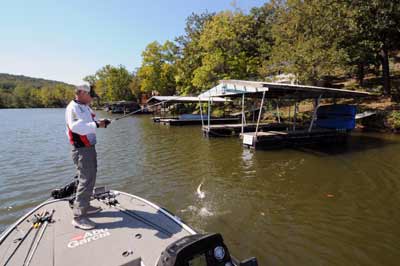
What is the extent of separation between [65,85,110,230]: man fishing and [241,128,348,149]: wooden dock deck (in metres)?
8.98

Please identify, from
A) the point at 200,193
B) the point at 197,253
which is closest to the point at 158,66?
the point at 200,193

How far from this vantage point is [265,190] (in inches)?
241

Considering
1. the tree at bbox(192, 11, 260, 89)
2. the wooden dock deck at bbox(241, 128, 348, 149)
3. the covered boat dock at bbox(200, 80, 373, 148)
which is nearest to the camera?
the covered boat dock at bbox(200, 80, 373, 148)

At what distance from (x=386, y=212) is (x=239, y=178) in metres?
3.49

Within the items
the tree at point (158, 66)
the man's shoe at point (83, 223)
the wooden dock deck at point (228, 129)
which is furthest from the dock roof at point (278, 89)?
the tree at point (158, 66)

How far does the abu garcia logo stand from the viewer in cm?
242

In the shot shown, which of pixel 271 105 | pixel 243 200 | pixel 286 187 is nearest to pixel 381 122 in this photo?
pixel 271 105

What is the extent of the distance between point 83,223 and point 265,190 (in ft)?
15.0

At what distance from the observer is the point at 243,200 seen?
5.51 metres

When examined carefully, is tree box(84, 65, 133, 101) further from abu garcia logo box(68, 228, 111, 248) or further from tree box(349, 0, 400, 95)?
abu garcia logo box(68, 228, 111, 248)

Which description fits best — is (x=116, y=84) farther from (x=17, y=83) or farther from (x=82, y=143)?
(x=17, y=83)

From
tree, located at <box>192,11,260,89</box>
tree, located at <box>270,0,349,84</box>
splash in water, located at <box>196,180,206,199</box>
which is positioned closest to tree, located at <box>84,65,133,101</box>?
tree, located at <box>192,11,260,89</box>

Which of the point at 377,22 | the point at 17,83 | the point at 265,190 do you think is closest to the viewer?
the point at 265,190

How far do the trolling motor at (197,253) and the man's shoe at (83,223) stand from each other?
1.30 metres
